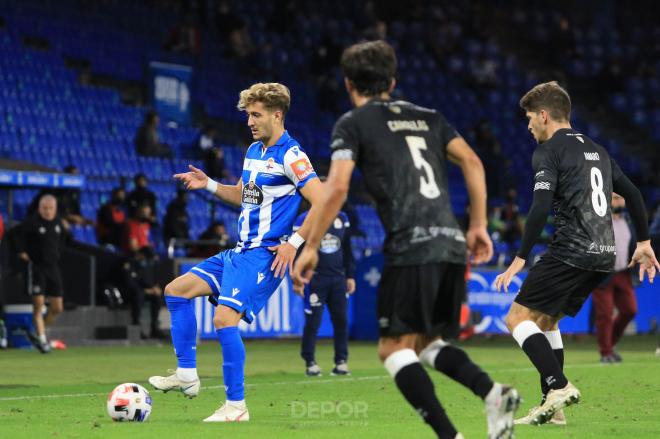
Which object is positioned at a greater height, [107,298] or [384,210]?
[384,210]

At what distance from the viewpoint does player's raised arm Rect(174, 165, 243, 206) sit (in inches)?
361

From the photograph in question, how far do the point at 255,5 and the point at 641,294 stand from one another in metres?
12.5

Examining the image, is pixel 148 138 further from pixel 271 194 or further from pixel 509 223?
pixel 271 194

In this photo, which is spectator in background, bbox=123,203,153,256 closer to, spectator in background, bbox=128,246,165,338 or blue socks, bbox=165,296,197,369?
spectator in background, bbox=128,246,165,338

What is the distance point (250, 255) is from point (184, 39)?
20.8m

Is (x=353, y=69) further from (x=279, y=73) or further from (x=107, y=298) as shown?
(x=279, y=73)

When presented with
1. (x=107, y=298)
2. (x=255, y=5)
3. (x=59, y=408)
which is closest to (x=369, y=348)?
(x=107, y=298)

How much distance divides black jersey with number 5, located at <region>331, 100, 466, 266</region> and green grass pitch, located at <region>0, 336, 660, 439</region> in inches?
59.9

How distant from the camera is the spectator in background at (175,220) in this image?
22344mm

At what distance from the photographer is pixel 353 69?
21.3ft

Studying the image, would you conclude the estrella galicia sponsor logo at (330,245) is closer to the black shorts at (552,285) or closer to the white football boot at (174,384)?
the white football boot at (174,384)

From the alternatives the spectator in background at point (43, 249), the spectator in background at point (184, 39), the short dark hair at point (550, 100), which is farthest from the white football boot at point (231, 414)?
the spectator in background at point (184, 39)

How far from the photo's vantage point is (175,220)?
Answer: 73.4 feet

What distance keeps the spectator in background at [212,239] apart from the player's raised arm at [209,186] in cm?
1261
